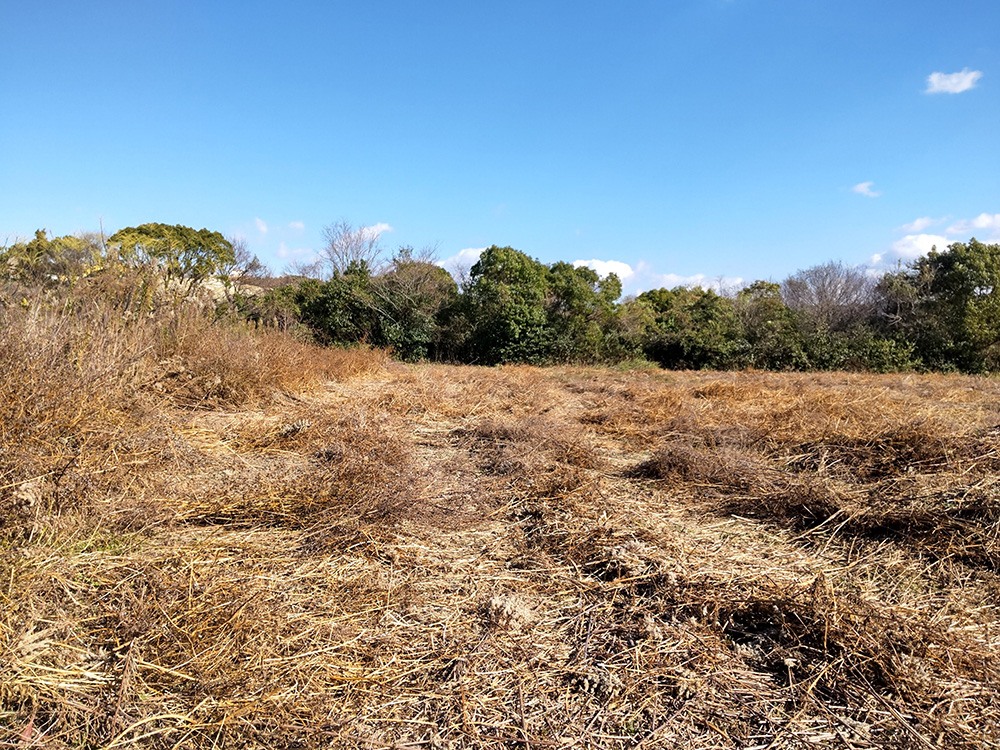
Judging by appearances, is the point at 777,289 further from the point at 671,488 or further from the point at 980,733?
the point at 980,733

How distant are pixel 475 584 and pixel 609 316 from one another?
15.5m

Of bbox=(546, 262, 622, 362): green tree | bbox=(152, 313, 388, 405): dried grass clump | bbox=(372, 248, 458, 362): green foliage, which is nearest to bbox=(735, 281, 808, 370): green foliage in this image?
bbox=(546, 262, 622, 362): green tree

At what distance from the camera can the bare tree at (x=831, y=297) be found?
17656 millimetres

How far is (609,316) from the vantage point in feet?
57.7

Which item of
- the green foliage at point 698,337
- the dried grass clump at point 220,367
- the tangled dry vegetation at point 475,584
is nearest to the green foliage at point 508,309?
the green foliage at point 698,337

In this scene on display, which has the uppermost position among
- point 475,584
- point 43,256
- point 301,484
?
point 43,256

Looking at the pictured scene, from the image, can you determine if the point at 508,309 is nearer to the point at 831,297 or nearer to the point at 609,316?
the point at 609,316

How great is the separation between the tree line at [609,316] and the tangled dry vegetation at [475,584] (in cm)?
1153

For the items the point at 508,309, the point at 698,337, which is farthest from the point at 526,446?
the point at 698,337

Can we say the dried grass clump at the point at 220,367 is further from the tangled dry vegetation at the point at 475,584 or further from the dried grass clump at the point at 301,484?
the dried grass clump at the point at 301,484

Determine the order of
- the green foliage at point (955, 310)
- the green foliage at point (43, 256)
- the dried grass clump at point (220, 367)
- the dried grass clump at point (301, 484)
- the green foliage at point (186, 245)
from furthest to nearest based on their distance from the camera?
the green foliage at point (955, 310)
the green foliage at point (186, 245)
the green foliage at point (43, 256)
the dried grass clump at point (220, 367)
the dried grass clump at point (301, 484)

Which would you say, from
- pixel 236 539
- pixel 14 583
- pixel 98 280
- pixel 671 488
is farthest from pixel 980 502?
pixel 98 280

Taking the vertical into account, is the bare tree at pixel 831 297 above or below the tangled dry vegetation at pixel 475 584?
above

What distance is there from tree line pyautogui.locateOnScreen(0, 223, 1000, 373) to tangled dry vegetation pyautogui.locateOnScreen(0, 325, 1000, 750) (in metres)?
11.5
